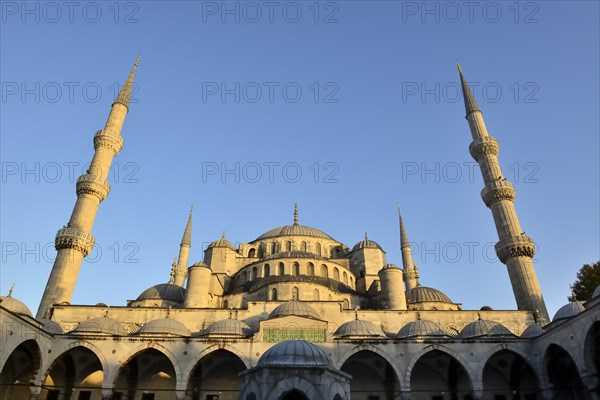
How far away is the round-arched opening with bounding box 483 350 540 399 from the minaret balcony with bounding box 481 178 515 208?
12.0m

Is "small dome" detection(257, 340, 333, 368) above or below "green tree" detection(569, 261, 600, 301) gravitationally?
below

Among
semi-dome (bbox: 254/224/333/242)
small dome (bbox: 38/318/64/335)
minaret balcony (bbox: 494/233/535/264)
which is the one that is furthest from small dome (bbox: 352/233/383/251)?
small dome (bbox: 38/318/64/335)

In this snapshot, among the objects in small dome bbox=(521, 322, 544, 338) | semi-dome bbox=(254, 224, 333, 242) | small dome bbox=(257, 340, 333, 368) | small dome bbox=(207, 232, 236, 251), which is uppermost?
semi-dome bbox=(254, 224, 333, 242)

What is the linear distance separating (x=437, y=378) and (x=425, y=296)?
24.0ft

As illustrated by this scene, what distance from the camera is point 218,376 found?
74.0ft

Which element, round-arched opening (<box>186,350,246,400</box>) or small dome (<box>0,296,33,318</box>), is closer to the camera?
small dome (<box>0,296,33,318</box>)

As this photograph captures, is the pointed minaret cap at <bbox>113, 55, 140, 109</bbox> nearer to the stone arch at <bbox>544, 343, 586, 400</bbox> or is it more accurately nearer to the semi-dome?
the semi-dome

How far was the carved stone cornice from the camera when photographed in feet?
98.1

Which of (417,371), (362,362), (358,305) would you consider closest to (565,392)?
(417,371)

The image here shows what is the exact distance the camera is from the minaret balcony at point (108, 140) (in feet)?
106

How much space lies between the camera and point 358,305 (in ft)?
93.6

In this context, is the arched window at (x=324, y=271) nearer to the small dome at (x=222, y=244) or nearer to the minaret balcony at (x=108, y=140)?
the small dome at (x=222, y=244)

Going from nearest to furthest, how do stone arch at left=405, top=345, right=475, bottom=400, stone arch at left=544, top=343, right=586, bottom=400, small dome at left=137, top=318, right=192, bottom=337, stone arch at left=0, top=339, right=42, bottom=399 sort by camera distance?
stone arch at left=0, top=339, right=42, bottom=399 → stone arch at left=544, top=343, right=586, bottom=400 → small dome at left=137, top=318, right=192, bottom=337 → stone arch at left=405, top=345, right=475, bottom=400

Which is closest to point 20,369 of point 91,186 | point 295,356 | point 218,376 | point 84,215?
point 218,376
